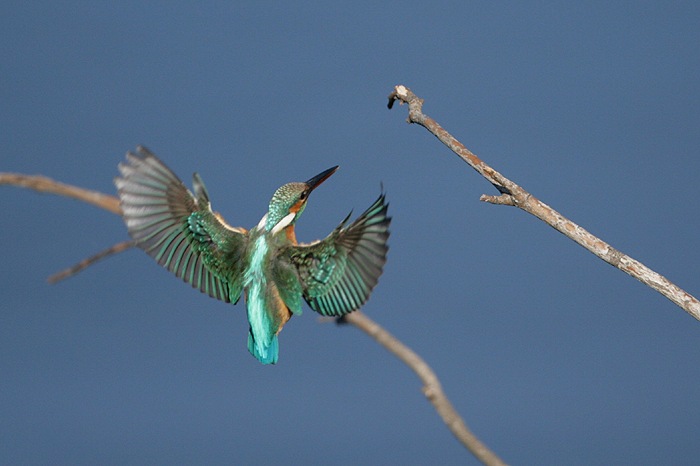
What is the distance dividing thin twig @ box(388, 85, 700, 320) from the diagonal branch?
34cm

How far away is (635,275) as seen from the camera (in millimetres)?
1794

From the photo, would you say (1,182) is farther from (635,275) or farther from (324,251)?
(635,275)

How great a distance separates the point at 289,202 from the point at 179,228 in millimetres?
237

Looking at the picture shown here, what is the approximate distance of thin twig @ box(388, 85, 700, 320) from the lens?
1.77m

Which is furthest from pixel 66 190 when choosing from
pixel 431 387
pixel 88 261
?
pixel 431 387

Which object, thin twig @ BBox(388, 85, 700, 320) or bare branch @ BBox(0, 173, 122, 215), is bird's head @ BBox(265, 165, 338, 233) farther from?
bare branch @ BBox(0, 173, 122, 215)

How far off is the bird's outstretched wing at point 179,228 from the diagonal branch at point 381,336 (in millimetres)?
66

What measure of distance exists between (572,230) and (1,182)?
3.56ft

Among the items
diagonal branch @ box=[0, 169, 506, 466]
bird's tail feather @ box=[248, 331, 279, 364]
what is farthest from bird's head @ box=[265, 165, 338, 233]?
diagonal branch @ box=[0, 169, 506, 466]

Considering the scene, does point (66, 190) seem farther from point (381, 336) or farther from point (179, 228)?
point (381, 336)

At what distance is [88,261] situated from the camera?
6.40ft

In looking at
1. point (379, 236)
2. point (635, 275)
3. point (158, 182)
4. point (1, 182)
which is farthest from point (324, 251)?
point (1, 182)

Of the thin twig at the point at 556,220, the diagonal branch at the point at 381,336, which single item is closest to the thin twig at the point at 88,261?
the diagonal branch at the point at 381,336

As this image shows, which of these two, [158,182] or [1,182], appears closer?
[158,182]
